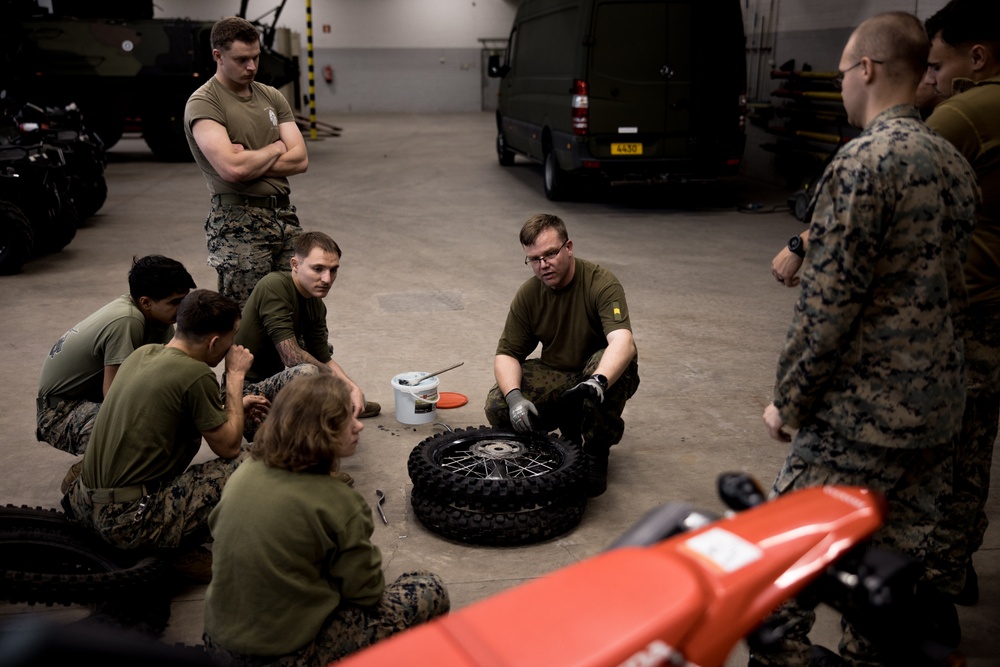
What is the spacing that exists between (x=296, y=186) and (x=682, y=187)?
214 inches

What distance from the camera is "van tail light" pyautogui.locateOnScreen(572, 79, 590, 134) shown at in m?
9.66

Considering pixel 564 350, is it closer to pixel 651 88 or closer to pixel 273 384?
pixel 273 384

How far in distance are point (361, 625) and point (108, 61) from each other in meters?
13.8

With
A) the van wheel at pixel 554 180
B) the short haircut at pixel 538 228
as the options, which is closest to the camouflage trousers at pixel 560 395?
the short haircut at pixel 538 228

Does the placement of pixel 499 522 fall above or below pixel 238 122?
below

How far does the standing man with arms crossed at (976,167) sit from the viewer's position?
2.56 meters

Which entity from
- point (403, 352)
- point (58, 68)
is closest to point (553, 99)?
point (403, 352)

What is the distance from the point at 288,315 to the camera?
4.02 meters

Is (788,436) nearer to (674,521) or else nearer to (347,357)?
(674,521)

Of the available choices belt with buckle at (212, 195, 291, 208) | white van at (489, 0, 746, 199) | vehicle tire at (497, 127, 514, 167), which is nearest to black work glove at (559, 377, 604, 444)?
belt with buckle at (212, 195, 291, 208)

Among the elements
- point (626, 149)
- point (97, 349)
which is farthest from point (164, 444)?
point (626, 149)

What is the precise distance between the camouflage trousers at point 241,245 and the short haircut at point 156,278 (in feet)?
2.73


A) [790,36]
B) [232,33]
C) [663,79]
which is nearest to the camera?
[232,33]

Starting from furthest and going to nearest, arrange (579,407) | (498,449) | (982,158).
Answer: (579,407)
(498,449)
(982,158)
